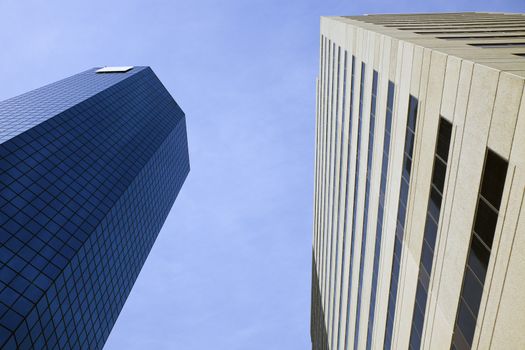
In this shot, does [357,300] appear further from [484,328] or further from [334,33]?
[334,33]

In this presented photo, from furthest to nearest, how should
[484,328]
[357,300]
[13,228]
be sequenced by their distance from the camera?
[13,228] < [357,300] < [484,328]

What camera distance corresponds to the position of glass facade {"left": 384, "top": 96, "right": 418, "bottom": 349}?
23.5m

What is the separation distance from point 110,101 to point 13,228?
54.0m

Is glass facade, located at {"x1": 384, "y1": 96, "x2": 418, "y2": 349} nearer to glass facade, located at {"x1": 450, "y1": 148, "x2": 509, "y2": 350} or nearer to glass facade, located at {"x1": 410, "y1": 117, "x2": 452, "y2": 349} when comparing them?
glass facade, located at {"x1": 410, "y1": 117, "x2": 452, "y2": 349}

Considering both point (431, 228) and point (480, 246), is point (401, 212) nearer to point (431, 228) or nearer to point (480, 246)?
point (431, 228)

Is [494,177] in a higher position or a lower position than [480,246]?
higher

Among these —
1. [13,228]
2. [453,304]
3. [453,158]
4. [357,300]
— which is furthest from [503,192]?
[13,228]

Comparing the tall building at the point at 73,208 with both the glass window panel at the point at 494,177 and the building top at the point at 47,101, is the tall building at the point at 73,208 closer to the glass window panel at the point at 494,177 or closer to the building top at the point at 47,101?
the building top at the point at 47,101

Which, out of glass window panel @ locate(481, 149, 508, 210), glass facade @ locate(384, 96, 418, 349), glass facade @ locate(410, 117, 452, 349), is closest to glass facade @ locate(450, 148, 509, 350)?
glass window panel @ locate(481, 149, 508, 210)

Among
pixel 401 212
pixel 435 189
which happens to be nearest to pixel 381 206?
pixel 401 212

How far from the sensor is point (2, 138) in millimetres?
54906

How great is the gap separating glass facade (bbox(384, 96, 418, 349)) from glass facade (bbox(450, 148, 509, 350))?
8288 mm

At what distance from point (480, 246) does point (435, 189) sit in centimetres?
496

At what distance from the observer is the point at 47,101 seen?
82.3 meters
